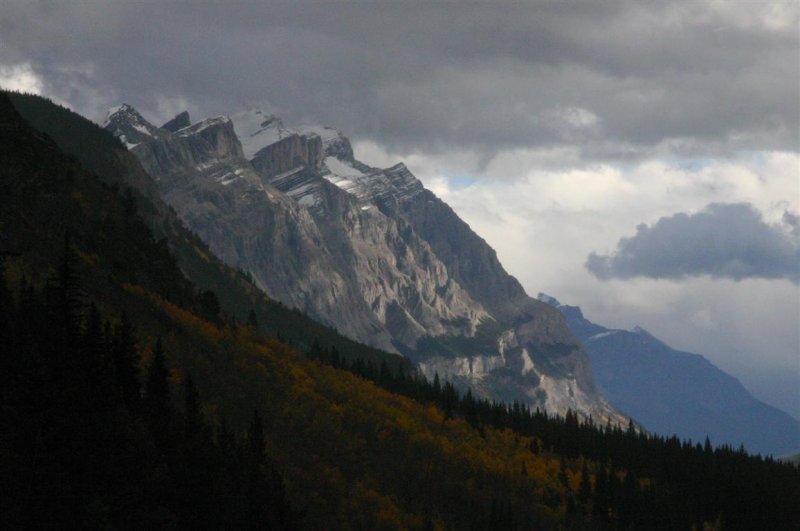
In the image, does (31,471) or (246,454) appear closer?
(31,471)

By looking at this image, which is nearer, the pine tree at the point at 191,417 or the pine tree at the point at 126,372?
the pine tree at the point at 126,372

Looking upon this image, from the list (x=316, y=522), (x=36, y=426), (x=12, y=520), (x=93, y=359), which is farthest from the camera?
(x=316, y=522)

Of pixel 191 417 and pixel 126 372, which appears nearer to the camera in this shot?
pixel 126 372

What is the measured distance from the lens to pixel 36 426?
4242 inches

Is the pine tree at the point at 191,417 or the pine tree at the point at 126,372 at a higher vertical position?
the pine tree at the point at 126,372

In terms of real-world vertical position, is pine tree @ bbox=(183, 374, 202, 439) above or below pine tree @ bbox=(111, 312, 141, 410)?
below

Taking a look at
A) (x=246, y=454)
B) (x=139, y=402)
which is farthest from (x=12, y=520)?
(x=246, y=454)

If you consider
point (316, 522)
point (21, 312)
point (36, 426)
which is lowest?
point (316, 522)

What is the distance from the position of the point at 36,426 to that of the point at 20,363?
602 centimetres

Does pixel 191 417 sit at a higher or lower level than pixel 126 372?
lower

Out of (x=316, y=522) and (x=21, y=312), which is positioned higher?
(x=21, y=312)

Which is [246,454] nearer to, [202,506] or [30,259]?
[202,506]

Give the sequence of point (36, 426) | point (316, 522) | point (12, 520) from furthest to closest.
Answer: point (316, 522) → point (36, 426) → point (12, 520)

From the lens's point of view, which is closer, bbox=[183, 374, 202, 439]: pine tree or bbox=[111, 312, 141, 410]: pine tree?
bbox=[111, 312, 141, 410]: pine tree
